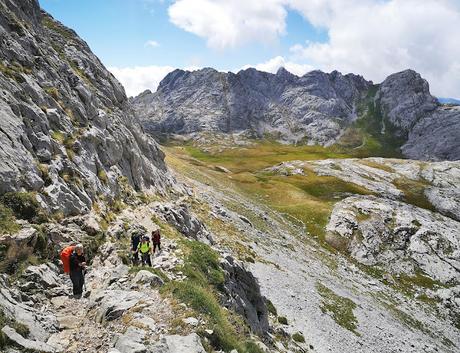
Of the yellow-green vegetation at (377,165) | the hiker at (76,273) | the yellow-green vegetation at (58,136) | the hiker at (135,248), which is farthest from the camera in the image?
the yellow-green vegetation at (377,165)

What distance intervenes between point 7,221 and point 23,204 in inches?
87.0

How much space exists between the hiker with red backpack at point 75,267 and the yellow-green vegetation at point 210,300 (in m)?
4.57

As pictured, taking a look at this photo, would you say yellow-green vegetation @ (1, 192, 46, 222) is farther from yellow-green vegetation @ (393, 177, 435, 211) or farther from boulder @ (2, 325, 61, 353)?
yellow-green vegetation @ (393, 177, 435, 211)

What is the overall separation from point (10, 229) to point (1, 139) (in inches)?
295

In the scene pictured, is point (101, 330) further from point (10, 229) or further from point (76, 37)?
point (76, 37)

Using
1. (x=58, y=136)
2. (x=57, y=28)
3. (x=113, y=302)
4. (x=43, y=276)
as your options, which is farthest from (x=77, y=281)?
(x=57, y=28)

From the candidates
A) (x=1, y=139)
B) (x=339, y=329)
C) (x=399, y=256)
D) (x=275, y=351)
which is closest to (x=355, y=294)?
(x=339, y=329)

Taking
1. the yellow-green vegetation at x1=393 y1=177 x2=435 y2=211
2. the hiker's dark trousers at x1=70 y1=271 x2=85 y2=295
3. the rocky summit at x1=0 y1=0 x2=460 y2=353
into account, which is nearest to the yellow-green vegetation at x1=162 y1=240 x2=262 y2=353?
the rocky summit at x1=0 y1=0 x2=460 y2=353

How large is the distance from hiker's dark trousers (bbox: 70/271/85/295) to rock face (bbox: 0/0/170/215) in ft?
20.6

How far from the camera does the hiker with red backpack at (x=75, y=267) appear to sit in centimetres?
1936

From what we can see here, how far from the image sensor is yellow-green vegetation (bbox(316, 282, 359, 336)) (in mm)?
39188

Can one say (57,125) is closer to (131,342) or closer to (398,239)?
(131,342)

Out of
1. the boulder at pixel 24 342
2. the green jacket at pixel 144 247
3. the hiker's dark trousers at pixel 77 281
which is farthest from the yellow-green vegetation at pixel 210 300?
the boulder at pixel 24 342

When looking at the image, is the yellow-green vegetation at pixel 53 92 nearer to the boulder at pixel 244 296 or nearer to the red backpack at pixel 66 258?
the red backpack at pixel 66 258
